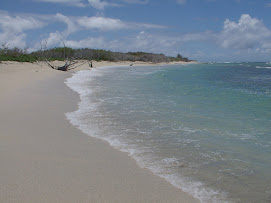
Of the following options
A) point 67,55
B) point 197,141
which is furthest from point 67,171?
point 67,55

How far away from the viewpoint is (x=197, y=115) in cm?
760

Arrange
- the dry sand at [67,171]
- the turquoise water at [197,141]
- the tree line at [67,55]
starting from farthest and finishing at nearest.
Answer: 1. the tree line at [67,55]
2. the turquoise water at [197,141]
3. the dry sand at [67,171]

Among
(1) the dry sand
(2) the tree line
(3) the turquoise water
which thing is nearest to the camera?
(1) the dry sand

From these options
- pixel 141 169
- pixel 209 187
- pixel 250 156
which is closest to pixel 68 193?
pixel 141 169

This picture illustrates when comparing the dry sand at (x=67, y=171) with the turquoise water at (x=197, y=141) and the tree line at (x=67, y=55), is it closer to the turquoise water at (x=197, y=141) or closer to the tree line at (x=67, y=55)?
the turquoise water at (x=197, y=141)

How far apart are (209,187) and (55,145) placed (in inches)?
103

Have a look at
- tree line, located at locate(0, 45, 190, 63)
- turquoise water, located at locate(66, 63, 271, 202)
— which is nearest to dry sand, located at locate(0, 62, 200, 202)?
turquoise water, located at locate(66, 63, 271, 202)

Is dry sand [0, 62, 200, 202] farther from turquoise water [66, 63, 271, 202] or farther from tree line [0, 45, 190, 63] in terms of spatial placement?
tree line [0, 45, 190, 63]

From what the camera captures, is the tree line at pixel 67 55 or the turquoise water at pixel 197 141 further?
the tree line at pixel 67 55

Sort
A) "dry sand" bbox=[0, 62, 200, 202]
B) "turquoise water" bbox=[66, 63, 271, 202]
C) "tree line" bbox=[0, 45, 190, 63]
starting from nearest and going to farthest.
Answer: "dry sand" bbox=[0, 62, 200, 202]
"turquoise water" bbox=[66, 63, 271, 202]
"tree line" bbox=[0, 45, 190, 63]

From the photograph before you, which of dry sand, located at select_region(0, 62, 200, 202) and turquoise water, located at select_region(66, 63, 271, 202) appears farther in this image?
turquoise water, located at select_region(66, 63, 271, 202)

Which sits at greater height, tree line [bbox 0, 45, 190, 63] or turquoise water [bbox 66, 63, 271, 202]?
tree line [bbox 0, 45, 190, 63]

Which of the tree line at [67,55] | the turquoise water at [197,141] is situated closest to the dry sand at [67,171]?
the turquoise water at [197,141]

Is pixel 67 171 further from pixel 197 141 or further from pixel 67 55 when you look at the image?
pixel 67 55
